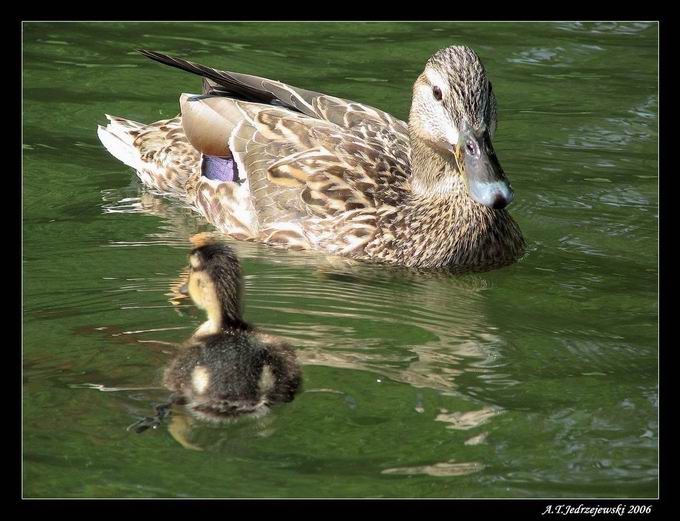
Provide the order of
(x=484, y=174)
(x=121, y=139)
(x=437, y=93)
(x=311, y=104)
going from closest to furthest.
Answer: (x=484, y=174), (x=437, y=93), (x=311, y=104), (x=121, y=139)

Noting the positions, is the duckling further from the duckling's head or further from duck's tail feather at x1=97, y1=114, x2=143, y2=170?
duck's tail feather at x1=97, y1=114, x2=143, y2=170

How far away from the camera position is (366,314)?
7.06 metres

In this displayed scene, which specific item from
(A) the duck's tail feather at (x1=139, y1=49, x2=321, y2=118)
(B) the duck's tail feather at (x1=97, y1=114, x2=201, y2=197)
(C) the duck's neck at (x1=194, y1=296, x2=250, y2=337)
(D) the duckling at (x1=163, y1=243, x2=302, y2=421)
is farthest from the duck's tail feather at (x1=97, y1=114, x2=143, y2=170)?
(C) the duck's neck at (x1=194, y1=296, x2=250, y2=337)

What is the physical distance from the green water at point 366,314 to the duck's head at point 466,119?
0.65 meters

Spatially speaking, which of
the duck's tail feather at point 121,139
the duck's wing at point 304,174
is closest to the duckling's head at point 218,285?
the duck's wing at point 304,174

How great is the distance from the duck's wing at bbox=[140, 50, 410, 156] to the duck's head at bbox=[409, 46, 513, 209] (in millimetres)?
607

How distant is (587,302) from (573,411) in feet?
5.32

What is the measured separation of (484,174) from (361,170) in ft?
3.35

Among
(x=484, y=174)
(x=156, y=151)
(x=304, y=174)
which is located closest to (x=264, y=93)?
(x=304, y=174)

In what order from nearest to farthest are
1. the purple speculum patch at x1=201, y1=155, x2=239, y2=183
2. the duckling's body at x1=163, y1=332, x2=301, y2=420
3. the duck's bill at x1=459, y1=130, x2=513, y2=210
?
the duckling's body at x1=163, y1=332, x2=301, y2=420 < the duck's bill at x1=459, y1=130, x2=513, y2=210 < the purple speculum patch at x1=201, y1=155, x2=239, y2=183

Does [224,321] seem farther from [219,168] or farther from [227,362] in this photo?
[219,168]

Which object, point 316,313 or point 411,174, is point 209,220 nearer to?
point 411,174

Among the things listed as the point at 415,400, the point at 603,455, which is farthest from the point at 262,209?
the point at 603,455

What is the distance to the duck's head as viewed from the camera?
7391 mm
